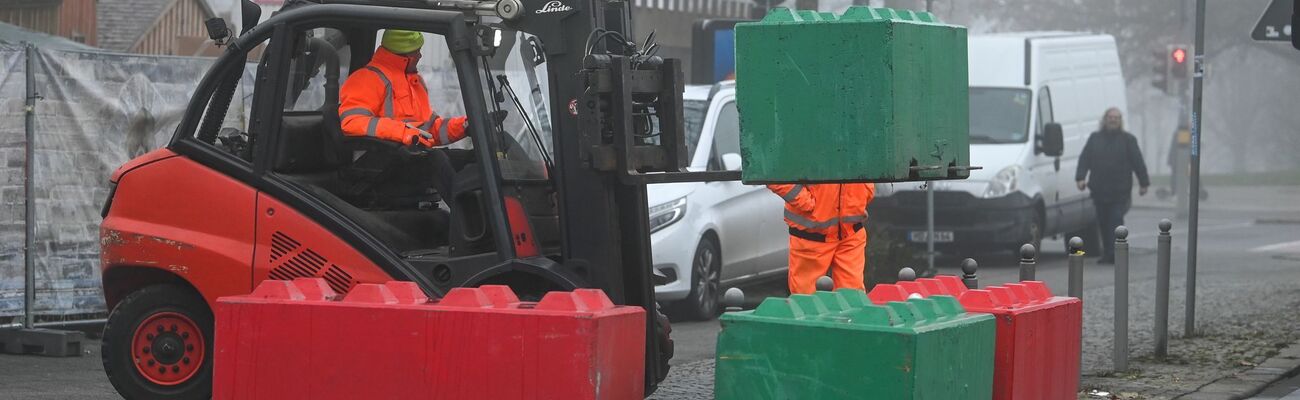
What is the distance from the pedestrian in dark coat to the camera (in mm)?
21734

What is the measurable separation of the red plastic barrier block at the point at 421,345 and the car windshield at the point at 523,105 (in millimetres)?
1439

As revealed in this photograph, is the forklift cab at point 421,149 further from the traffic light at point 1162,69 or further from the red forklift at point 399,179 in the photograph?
the traffic light at point 1162,69

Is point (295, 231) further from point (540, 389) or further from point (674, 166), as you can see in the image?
point (540, 389)

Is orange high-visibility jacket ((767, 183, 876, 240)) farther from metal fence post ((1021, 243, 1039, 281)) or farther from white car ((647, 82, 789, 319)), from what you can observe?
white car ((647, 82, 789, 319))

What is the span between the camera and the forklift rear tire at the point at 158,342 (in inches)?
329

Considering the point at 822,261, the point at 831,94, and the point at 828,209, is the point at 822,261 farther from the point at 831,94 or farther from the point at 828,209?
the point at 831,94

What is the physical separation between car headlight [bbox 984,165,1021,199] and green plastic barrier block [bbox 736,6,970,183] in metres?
13.4

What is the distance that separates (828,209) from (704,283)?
4.91m

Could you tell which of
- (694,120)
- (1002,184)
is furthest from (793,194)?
(1002,184)

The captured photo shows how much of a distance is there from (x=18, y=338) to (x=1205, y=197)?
34232 mm

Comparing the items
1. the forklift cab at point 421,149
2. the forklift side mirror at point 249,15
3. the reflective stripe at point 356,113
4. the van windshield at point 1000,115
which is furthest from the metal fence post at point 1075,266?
the van windshield at point 1000,115

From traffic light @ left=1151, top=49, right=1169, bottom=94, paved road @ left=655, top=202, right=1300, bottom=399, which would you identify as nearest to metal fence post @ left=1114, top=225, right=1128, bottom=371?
paved road @ left=655, top=202, right=1300, bottom=399

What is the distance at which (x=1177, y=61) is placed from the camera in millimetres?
37406

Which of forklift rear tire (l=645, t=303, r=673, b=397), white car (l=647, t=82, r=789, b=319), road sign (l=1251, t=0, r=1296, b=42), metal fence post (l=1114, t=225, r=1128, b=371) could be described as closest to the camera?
forklift rear tire (l=645, t=303, r=673, b=397)
